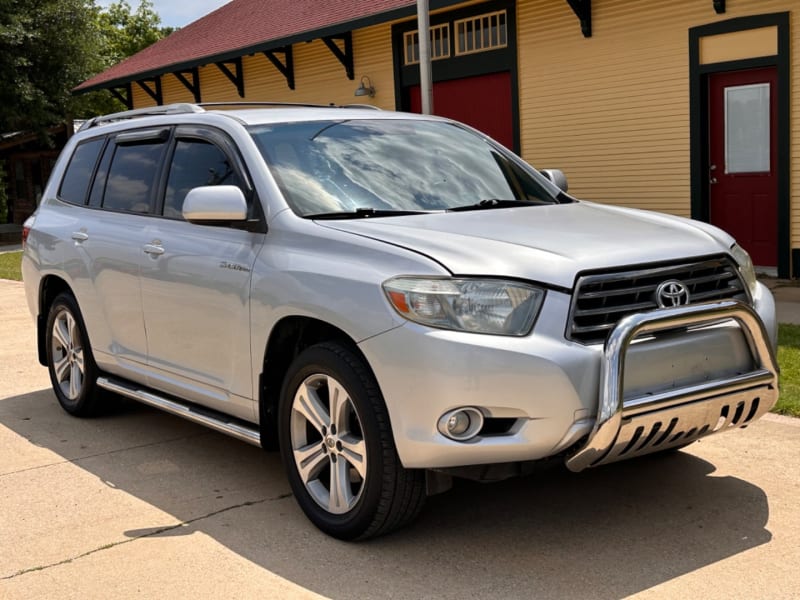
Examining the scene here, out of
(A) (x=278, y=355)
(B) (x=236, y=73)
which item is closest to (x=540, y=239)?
(A) (x=278, y=355)

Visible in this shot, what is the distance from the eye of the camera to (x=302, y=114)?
532 cm

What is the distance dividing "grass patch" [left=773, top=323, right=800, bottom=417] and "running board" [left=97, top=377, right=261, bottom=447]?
10.4 ft

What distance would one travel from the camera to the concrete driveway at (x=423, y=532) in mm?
3795

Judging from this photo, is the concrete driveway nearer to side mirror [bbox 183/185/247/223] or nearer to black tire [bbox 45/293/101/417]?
black tire [bbox 45/293/101/417]

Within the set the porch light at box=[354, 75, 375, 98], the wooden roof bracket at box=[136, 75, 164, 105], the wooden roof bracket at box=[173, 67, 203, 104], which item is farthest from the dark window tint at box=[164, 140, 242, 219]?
the wooden roof bracket at box=[136, 75, 164, 105]

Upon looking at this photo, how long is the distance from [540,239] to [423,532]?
1337 millimetres

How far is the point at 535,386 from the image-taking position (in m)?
3.68

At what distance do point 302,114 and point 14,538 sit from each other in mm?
2500

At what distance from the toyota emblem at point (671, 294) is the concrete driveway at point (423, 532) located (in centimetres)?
97

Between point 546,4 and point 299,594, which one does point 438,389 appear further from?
point 546,4

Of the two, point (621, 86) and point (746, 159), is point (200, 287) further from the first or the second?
point (621, 86)

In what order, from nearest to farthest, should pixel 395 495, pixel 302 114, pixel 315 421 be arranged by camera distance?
1. pixel 395 495
2. pixel 315 421
3. pixel 302 114

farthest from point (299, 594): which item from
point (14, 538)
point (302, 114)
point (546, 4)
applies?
point (546, 4)

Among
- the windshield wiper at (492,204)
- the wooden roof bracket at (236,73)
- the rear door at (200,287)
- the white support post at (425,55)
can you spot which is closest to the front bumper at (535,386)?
the rear door at (200,287)
